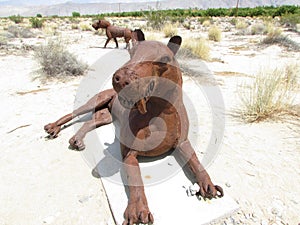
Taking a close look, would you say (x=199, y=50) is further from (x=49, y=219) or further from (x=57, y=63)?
(x=49, y=219)

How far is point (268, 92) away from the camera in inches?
149

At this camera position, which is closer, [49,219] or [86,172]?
[49,219]

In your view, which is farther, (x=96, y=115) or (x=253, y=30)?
(x=253, y=30)

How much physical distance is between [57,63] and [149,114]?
558cm

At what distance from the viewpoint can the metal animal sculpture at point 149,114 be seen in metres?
1.58

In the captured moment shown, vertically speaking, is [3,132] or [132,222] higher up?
[132,222]

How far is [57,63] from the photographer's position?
22.5 ft

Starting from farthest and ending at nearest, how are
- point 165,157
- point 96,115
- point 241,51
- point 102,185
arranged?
point 241,51, point 96,115, point 165,157, point 102,185

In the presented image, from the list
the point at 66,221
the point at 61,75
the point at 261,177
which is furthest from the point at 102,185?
the point at 61,75

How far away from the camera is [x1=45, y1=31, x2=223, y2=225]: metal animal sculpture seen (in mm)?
1579

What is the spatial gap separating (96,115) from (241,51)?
8.76 metres

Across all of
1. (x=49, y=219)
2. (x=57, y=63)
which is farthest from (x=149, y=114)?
(x=57, y=63)

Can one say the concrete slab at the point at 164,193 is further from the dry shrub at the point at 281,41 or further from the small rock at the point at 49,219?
the dry shrub at the point at 281,41

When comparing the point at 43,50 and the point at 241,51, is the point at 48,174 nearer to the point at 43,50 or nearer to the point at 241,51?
the point at 43,50
